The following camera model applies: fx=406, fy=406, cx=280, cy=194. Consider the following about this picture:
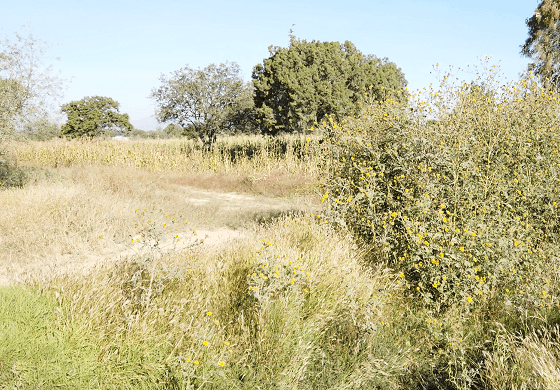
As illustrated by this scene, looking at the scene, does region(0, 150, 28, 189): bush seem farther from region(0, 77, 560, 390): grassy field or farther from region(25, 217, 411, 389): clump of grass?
region(25, 217, 411, 389): clump of grass

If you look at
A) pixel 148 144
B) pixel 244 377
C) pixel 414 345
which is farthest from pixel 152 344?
pixel 148 144

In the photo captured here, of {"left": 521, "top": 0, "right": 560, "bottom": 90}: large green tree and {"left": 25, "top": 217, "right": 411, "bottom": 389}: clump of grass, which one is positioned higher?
{"left": 521, "top": 0, "right": 560, "bottom": 90}: large green tree

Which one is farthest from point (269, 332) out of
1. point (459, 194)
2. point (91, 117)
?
point (91, 117)

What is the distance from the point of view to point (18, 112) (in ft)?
39.5

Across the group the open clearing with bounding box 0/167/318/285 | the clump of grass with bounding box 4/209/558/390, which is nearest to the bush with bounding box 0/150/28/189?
the open clearing with bounding box 0/167/318/285

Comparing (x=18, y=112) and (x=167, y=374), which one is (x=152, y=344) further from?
(x=18, y=112)

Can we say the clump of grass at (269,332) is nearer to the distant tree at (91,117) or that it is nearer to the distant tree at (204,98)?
the distant tree at (204,98)

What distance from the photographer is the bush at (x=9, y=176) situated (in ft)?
34.7

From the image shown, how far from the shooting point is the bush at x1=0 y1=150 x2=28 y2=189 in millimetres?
→ 10578

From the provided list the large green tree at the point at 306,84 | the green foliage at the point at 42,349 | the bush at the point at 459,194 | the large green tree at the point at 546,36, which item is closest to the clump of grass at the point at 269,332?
the green foliage at the point at 42,349

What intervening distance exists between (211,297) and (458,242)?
2.68 meters

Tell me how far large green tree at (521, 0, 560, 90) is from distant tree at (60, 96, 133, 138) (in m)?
32.1

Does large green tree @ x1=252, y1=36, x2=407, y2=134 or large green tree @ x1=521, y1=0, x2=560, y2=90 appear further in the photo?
large green tree @ x1=521, y1=0, x2=560, y2=90

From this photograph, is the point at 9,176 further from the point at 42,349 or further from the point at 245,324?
the point at 245,324
